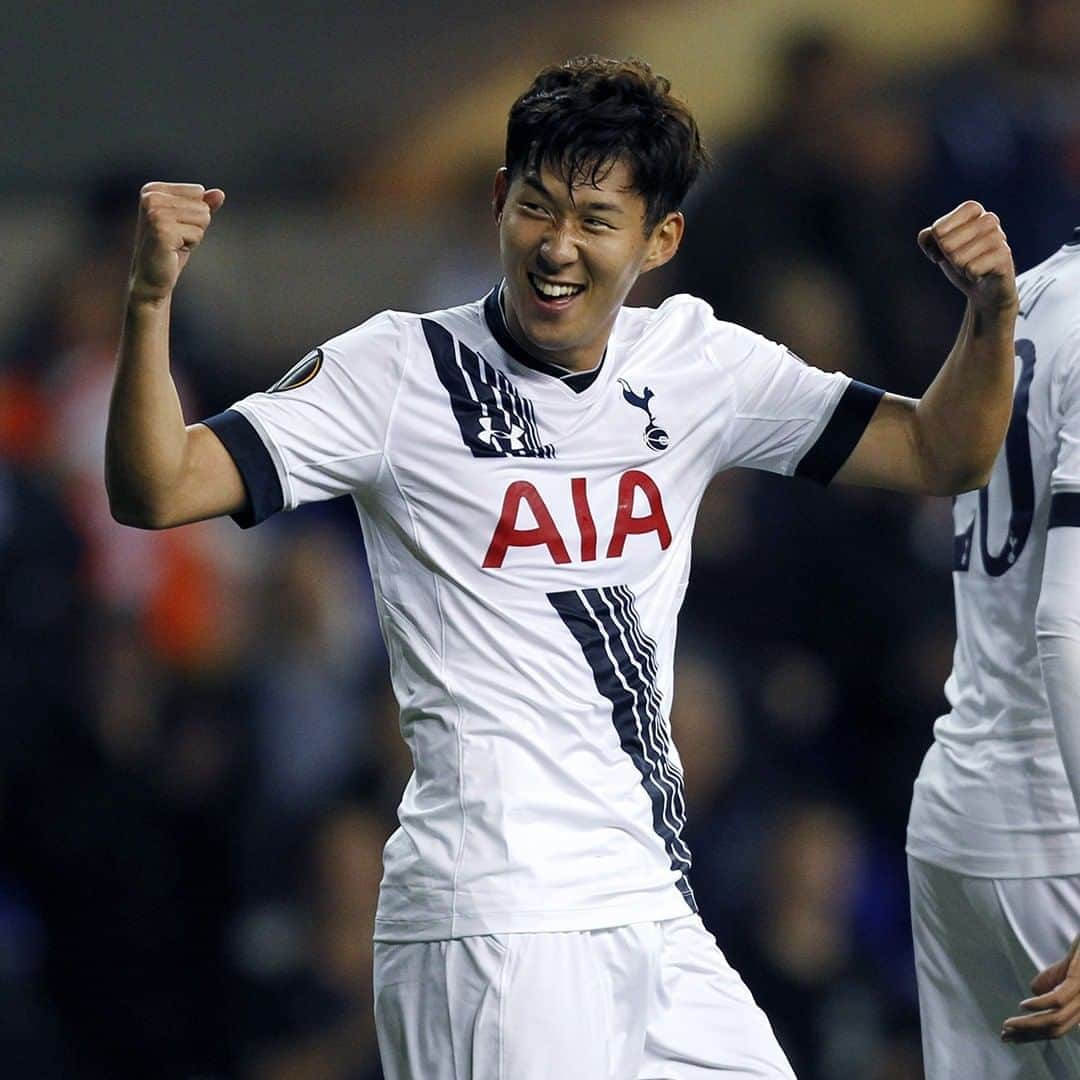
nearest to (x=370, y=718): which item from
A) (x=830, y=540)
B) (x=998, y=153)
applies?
(x=830, y=540)

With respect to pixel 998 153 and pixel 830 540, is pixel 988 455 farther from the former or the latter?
pixel 998 153

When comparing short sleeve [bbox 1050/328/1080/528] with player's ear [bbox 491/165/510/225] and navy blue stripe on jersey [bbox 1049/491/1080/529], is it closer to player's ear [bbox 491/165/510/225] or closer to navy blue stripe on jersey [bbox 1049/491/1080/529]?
navy blue stripe on jersey [bbox 1049/491/1080/529]

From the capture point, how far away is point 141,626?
4691 millimetres

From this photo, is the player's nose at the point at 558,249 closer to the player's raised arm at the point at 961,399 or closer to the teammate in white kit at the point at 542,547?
the teammate in white kit at the point at 542,547

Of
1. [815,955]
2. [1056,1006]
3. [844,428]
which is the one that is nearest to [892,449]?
[844,428]

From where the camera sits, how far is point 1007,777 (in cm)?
264

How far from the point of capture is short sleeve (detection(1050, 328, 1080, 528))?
2.41 meters

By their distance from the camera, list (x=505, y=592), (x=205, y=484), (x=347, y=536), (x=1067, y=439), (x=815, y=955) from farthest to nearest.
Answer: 1. (x=347, y=536)
2. (x=815, y=955)
3. (x=1067, y=439)
4. (x=505, y=592)
5. (x=205, y=484)

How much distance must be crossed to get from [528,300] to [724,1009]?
90 centimetres

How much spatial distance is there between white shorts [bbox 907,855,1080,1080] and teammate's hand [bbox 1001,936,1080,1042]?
0.20 meters

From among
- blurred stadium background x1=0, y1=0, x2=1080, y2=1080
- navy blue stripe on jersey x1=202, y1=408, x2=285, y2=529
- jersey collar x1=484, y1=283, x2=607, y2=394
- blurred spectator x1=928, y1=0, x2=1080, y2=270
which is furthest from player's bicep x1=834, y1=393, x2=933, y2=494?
blurred spectator x1=928, y1=0, x2=1080, y2=270

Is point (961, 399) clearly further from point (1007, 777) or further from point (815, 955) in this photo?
point (815, 955)

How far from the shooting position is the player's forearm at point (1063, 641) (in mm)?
2342

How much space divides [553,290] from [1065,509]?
2.35 ft
